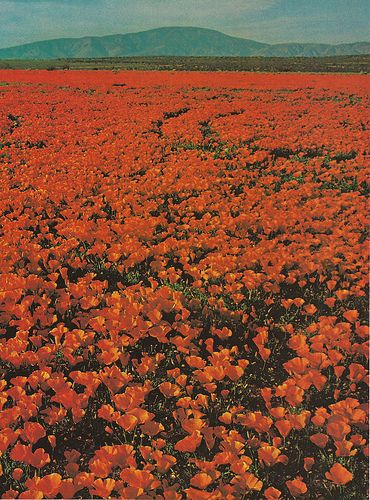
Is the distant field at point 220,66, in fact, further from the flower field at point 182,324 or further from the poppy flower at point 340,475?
the poppy flower at point 340,475

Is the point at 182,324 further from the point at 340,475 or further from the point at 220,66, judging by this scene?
the point at 220,66

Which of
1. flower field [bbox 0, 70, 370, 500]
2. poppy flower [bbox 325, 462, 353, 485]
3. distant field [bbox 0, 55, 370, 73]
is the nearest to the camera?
poppy flower [bbox 325, 462, 353, 485]

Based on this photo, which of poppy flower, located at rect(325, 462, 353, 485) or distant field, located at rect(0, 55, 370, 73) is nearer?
poppy flower, located at rect(325, 462, 353, 485)

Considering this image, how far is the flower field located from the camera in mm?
2418

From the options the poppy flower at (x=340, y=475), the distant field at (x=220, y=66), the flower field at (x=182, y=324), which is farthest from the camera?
the distant field at (x=220, y=66)

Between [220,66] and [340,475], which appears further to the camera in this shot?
[220,66]

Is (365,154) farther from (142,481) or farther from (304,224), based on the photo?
(142,481)

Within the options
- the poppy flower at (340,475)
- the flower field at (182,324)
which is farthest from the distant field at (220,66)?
the poppy flower at (340,475)

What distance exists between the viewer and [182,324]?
3.42 meters

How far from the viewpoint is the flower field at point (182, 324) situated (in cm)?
242

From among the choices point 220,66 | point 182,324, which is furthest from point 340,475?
point 220,66

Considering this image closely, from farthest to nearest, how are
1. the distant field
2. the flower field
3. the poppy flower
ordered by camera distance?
the distant field
the flower field
the poppy flower

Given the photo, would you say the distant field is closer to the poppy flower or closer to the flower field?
the flower field

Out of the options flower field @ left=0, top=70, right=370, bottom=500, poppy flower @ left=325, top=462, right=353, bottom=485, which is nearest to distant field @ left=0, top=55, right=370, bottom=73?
flower field @ left=0, top=70, right=370, bottom=500
